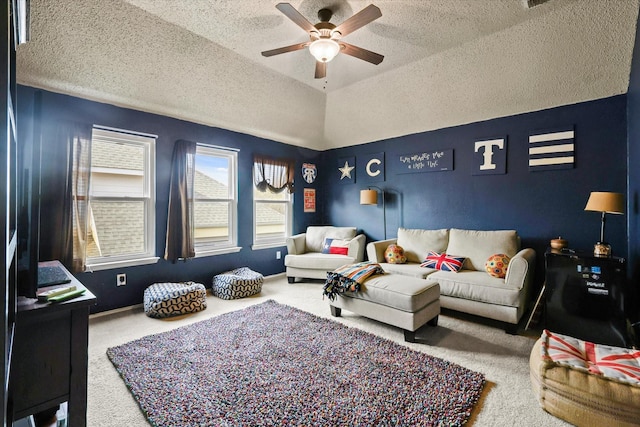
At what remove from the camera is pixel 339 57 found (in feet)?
11.5

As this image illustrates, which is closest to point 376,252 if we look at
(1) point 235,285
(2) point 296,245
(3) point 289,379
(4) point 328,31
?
(2) point 296,245

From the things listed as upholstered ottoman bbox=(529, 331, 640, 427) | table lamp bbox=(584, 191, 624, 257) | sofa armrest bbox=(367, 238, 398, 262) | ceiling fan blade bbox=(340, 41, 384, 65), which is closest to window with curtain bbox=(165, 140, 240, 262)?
sofa armrest bbox=(367, 238, 398, 262)

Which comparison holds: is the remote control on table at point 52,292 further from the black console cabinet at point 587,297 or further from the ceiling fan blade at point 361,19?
the black console cabinet at point 587,297

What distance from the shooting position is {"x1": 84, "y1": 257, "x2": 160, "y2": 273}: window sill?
318cm

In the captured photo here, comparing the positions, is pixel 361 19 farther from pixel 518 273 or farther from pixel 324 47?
pixel 518 273

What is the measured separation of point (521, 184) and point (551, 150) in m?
0.49

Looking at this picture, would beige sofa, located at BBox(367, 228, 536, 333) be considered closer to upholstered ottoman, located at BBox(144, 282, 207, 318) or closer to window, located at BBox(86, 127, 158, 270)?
upholstered ottoman, located at BBox(144, 282, 207, 318)

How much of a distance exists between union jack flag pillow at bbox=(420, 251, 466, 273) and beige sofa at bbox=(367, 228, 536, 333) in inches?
3.5

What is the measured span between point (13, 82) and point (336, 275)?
8.86 feet

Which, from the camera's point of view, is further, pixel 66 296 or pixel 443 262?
pixel 443 262

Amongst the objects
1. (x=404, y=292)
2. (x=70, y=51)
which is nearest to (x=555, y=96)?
(x=404, y=292)

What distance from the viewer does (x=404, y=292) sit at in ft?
8.66

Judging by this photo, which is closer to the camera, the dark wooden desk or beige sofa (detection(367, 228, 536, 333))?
the dark wooden desk

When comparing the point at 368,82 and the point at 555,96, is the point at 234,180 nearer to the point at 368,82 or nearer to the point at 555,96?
the point at 368,82
